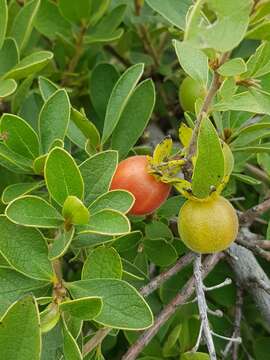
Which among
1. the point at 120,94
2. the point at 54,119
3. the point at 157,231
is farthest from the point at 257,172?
the point at 54,119

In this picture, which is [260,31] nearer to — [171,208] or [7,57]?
[171,208]

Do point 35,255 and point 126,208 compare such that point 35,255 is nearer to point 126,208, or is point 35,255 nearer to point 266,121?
point 126,208

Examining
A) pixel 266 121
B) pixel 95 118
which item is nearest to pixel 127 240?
pixel 266 121

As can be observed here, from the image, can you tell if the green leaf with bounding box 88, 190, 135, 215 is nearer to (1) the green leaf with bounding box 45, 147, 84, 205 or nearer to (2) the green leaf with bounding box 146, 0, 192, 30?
(1) the green leaf with bounding box 45, 147, 84, 205

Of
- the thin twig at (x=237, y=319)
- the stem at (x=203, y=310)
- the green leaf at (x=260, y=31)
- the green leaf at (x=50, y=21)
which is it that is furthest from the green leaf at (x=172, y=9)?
the thin twig at (x=237, y=319)

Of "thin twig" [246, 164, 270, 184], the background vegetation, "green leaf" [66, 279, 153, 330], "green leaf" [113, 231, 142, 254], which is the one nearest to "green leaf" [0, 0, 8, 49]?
the background vegetation

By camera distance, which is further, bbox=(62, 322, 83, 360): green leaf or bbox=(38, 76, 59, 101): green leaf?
bbox=(38, 76, 59, 101): green leaf
